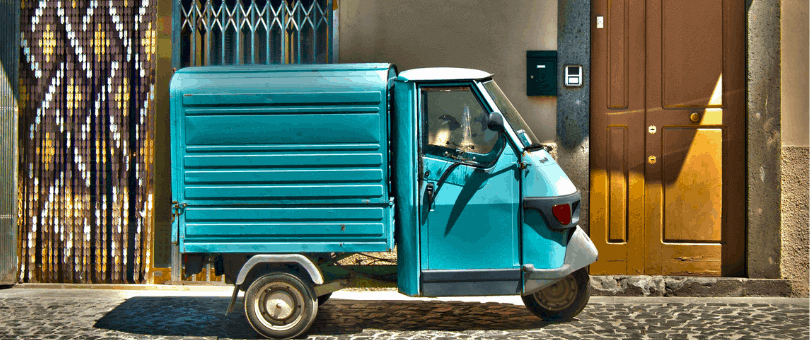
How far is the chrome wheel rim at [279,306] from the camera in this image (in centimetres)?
588

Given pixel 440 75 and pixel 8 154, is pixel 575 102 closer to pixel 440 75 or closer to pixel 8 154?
pixel 440 75

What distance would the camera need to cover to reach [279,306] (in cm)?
588

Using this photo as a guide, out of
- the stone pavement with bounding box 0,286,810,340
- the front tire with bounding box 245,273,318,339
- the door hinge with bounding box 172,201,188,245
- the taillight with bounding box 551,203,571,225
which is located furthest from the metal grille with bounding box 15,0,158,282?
the taillight with bounding box 551,203,571,225

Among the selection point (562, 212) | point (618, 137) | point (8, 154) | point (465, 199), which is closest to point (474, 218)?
point (465, 199)

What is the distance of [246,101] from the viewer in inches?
227

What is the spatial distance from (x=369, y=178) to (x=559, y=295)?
73.3 inches

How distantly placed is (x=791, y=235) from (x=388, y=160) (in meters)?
4.28

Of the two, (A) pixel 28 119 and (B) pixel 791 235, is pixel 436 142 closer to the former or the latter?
(B) pixel 791 235

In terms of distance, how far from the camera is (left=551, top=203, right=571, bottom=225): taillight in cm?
572

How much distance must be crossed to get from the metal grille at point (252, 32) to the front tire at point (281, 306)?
289 centimetres

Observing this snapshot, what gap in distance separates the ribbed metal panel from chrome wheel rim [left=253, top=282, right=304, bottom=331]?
149 inches

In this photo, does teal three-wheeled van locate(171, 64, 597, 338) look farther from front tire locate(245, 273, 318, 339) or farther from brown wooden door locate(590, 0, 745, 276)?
brown wooden door locate(590, 0, 745, 276)

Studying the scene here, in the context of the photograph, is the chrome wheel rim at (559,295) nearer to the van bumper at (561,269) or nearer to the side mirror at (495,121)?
the van bumper at (561,269)

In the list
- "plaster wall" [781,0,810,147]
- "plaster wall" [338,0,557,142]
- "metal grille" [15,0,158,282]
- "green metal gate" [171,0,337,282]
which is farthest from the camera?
"metal grille" [15,0,158,282]
